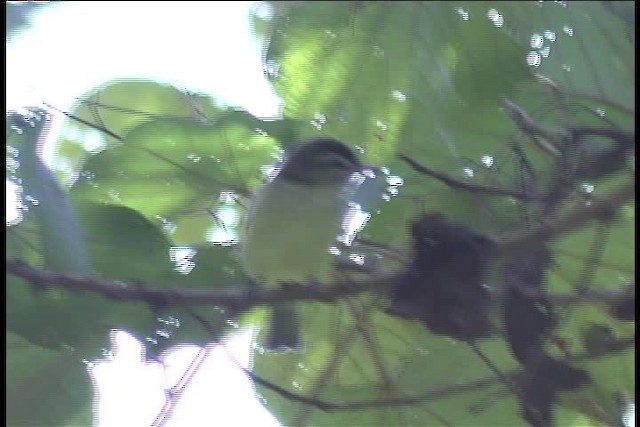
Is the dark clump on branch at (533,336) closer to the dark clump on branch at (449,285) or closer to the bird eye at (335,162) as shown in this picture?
the dark clump on branch at (449,285)

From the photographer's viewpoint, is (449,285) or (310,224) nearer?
(449,285)

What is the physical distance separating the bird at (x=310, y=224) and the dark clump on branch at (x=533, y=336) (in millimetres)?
105

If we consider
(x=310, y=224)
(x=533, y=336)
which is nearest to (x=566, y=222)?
(x=533, y=336)

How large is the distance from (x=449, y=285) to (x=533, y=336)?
0.19 feet

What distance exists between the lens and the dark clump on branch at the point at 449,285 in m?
0.37

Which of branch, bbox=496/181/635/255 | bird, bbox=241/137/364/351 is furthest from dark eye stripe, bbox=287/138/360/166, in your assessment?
branch, bbox=496/181/635/255

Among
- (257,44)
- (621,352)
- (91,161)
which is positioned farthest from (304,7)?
(621,352)

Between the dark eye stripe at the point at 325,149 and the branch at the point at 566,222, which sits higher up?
the dark eye stripe at the point at 325,149

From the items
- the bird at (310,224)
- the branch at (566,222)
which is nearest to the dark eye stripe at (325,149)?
the bird at (310,224)

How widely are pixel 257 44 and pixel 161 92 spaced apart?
0.07 meters

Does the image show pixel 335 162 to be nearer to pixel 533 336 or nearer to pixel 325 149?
pixel 325 149

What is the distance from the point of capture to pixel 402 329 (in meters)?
0.38

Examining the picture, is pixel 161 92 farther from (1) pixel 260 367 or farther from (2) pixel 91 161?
(1) pixel 260 367

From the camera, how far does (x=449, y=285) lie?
1.22ft
